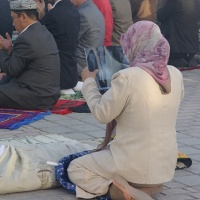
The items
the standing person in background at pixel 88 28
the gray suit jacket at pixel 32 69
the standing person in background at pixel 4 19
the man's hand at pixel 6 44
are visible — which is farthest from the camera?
the standing person in background at pixel 4 19

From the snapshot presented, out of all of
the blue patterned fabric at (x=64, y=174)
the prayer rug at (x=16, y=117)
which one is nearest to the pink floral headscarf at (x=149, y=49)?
the blue patterned fabric at (x=64, y=174)

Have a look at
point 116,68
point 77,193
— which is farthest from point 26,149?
point 116,68

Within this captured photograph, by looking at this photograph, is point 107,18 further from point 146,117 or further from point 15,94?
point 146,117

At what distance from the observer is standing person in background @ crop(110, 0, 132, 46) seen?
36.1 feet

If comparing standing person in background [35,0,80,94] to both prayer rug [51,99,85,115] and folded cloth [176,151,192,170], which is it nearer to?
prayer rug [51,99,85,115]

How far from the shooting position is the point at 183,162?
18.7 feet

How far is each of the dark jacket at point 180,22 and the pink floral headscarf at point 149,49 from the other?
7663 millimetres

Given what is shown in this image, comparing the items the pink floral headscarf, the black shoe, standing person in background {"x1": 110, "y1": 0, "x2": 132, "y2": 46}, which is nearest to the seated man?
the black shoe

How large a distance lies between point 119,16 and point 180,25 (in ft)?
5.57

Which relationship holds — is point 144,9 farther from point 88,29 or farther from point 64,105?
point 64,105

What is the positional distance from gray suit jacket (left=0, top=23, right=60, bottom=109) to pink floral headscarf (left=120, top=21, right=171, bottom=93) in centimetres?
307

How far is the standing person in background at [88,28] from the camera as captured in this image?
960cm

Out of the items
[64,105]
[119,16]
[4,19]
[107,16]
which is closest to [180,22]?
[119,16]

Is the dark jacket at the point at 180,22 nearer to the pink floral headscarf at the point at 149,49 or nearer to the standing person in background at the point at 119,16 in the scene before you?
the standing person in background at the point at 119,16
